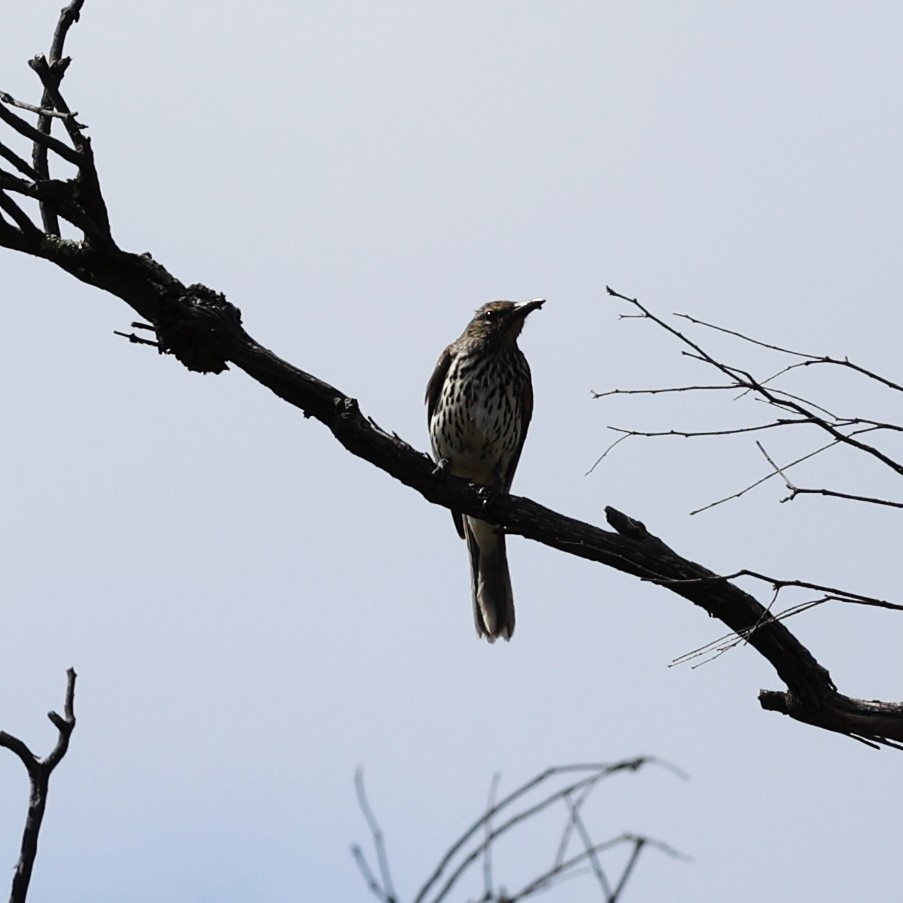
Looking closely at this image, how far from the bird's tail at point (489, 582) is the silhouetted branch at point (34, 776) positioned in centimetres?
480

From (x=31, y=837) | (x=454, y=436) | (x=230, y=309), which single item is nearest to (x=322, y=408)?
(x=230, y=309)

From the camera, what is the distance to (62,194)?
4.91 m

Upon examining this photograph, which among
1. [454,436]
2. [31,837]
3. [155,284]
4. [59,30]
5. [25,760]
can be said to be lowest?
[31,837]

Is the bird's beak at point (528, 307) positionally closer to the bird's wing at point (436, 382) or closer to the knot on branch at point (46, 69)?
the bird's wing at point (436, 382)

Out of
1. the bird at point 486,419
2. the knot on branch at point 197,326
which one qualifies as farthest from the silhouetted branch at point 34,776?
the bird at point 486,419

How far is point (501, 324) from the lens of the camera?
8055 millimetres

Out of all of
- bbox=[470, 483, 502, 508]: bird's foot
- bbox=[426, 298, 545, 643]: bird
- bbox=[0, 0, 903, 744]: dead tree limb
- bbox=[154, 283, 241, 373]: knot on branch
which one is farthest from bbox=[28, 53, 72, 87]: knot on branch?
bbox=[426, 298, 545, 643]: bird

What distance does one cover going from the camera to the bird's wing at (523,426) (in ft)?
26.5

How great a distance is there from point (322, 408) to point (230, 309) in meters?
0.47

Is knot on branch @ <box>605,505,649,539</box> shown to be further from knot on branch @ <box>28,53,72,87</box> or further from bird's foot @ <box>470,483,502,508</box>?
knot on branch @ <box>28,53,72,87</box>

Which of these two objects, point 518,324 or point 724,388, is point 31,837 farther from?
point 518,324

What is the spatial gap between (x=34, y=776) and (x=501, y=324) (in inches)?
206

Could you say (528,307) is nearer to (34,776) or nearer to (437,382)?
(437,382)

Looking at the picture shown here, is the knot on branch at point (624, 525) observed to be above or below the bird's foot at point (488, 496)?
below
